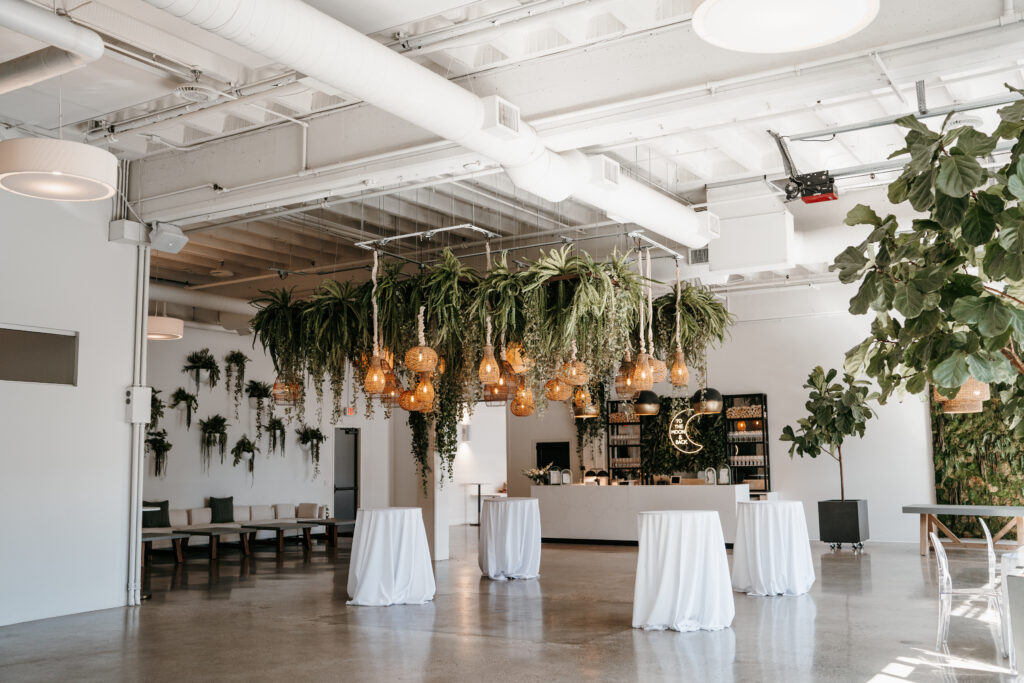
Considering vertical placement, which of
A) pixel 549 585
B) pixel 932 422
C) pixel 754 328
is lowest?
pixel 549 585

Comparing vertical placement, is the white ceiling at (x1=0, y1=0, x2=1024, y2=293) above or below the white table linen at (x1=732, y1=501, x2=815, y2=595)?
above

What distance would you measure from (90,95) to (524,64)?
3.69 meters

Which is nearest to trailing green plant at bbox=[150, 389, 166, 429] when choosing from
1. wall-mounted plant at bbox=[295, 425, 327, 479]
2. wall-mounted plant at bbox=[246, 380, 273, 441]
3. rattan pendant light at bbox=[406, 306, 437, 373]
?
wall-mounted plant at bbox=[246, 380, 273, 441]

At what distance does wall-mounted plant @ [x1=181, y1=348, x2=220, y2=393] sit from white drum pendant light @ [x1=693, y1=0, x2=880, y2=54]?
1395cm

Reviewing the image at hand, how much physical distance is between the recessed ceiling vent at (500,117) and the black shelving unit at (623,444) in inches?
421

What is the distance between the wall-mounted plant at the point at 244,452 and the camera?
16.6 metres

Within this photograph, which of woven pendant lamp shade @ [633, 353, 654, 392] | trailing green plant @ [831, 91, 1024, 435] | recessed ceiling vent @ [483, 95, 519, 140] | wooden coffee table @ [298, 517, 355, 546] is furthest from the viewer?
wooden coffee table @ [298, 517, 355, 546]

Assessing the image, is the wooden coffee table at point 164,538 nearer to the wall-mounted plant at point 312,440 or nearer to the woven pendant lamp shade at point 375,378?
the wall-mounted plant at point 312,440

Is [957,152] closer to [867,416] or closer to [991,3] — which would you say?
[991,3]

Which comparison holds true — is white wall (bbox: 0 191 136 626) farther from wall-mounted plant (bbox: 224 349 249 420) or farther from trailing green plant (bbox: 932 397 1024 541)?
trailing green plant (bbox: 932 397 1024 541)

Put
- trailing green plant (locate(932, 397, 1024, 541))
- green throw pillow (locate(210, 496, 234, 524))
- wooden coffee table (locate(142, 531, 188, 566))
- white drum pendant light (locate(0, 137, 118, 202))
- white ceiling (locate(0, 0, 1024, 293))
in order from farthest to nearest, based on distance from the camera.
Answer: green throw pillow (locate(210, 496, 234, 524)) < trailing green plant (locate(932, 397, 1024, 541)) < wooden coffee table (locate(142, 531, 188, 566)) < white ceiling (locate(0, 0, 1024, 293)) < white drum pendant light (locate(0, 137, 118, 202))

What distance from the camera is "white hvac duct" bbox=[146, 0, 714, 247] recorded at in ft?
16.0

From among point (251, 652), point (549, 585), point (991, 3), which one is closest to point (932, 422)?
point (549, 585)

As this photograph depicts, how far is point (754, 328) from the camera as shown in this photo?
16.1m
